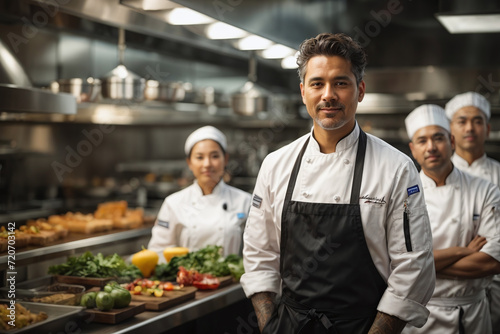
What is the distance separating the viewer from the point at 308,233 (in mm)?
2193

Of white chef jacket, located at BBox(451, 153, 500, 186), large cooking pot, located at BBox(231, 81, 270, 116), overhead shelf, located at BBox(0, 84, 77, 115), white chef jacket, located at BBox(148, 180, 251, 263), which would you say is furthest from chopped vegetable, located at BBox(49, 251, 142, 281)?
white chef jacket, located at BBox(451, 153, 500, 186)

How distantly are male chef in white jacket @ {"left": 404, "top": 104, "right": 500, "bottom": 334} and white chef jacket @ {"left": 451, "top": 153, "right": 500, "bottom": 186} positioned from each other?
35.3 inches

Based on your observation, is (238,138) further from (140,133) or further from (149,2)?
(149,2)

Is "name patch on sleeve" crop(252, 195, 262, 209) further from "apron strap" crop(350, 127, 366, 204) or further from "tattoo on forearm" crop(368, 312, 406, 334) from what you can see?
"tattoo on forearm" crop(368, 312, 406, 334)

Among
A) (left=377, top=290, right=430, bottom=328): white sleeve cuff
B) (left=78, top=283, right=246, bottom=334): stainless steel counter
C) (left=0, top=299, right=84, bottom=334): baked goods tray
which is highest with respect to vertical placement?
(left=377, top=290, right=430, bottom=328): white sleeve cuff

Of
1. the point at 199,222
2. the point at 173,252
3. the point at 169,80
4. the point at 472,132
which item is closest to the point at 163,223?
the point at 199,222

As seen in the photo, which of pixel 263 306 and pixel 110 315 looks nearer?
pixel 263 306

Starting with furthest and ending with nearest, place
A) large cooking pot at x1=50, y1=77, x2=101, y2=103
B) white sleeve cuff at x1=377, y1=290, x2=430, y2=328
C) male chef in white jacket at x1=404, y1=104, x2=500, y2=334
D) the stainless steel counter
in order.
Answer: large cooking pot at x1=50, y1=77, x2=101, y2=103, male chef in white jacket at x1=404, y1=104, x2=500, y2=334, the stainless steel counter, white sleeve cuff at x1=377, y1=290, x2=430, y2=328

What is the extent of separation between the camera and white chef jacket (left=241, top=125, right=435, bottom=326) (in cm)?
207

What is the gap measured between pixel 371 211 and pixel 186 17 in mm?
1582

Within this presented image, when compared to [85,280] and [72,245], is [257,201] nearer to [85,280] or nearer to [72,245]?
[85,280]

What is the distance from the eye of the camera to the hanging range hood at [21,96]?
3062 mm

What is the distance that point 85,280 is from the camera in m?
2.97

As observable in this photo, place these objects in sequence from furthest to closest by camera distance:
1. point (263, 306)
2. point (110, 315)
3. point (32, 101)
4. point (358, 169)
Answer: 1. point (32, 101)
2. point (110, 315)
3. point (263, 306)
4. point (358, 169)
